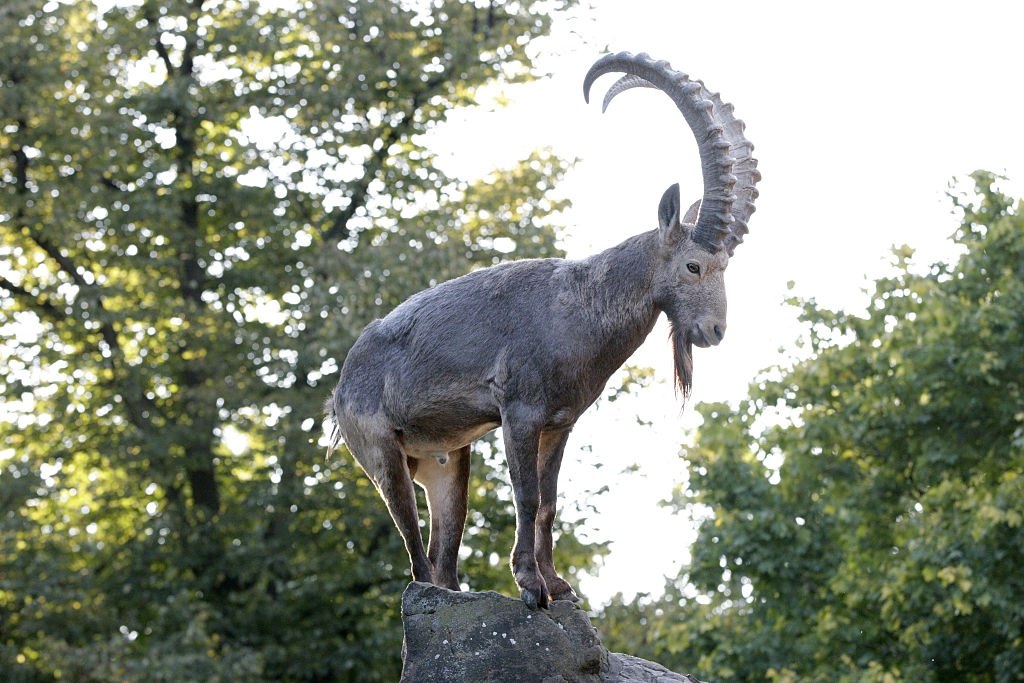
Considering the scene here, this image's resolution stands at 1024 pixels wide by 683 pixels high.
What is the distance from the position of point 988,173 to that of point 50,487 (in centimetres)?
1452

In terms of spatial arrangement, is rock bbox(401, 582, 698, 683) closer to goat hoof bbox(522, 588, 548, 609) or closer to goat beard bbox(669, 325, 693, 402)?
goat hoof bbox(522, 588, 548, 609)

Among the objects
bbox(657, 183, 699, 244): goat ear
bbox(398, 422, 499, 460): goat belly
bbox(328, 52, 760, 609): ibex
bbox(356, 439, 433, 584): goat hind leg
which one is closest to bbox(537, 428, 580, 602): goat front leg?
bbox(328, 52, 760, 609): ibex

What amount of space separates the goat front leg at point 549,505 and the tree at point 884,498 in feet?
40.9

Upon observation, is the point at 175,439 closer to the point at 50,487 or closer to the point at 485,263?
the point at 50,487

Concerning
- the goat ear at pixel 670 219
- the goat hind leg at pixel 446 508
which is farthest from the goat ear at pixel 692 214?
the goat hind leg at pixel 446 508

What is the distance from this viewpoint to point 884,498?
78.9ft

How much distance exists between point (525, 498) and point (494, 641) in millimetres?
790

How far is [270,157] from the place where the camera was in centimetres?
2425

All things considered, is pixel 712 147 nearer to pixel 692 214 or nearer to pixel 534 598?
pixel 692 214

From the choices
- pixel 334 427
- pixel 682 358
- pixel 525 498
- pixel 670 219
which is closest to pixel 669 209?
pixel 670 219

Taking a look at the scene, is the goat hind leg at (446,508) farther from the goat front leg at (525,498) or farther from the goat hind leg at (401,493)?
the goat front leg at (525,498)

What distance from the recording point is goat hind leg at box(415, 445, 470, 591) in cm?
905

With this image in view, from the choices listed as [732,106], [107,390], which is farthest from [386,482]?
[107,390]

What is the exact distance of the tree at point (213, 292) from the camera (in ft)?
73.1
